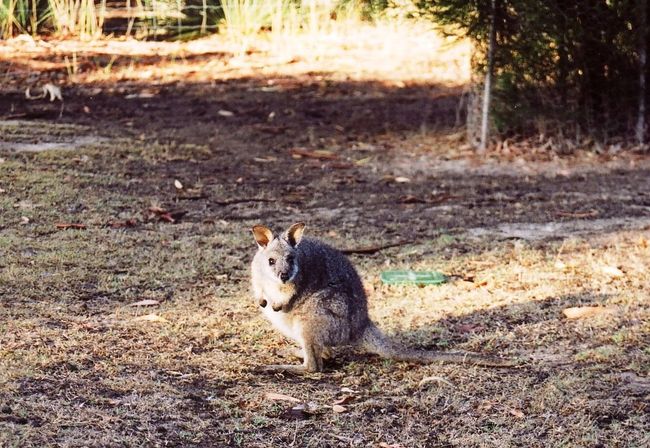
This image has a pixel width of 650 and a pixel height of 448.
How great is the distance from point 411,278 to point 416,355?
4.41 ft

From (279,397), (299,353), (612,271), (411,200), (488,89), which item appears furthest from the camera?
(488,89)

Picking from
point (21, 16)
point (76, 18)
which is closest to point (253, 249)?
point (21, 16)

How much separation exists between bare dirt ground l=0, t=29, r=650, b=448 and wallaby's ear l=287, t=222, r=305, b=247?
0.52m

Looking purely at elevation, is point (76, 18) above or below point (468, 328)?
above

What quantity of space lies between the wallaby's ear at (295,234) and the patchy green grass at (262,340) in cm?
52

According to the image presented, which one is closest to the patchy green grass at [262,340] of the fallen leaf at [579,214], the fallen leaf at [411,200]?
the fallen leaf at [579,214]

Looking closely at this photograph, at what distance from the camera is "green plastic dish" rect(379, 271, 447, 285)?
5898 mm

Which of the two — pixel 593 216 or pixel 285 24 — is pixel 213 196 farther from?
pixel 285 24

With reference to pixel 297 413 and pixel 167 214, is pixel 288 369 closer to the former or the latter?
pixel 297 413

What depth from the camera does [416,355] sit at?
462 cm

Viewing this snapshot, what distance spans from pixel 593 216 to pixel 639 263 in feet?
4.66

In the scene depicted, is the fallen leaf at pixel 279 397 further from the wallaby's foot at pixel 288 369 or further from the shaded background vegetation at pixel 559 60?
the shaded background vegetation at pixel 559 60

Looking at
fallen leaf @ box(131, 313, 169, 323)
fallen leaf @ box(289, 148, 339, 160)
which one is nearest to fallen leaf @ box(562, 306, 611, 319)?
fallen leaf @ box(131, 313, 169, 323)

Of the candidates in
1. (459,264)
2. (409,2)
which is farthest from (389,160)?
(459,264)
